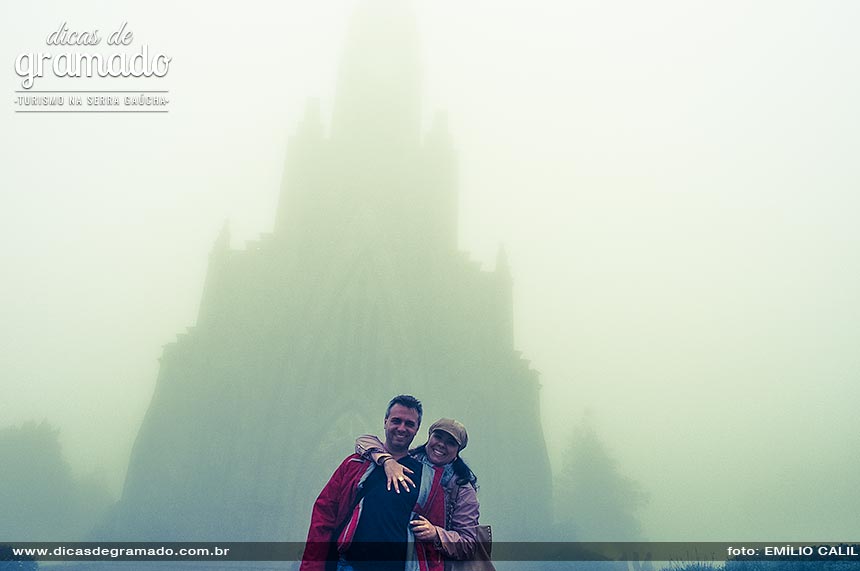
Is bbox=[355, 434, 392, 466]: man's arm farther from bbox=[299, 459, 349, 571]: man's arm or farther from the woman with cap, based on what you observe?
bbox=[299, 459, 349, 571]: man's arm

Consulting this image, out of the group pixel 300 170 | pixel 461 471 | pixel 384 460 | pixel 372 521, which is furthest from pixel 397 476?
pixel 300 170

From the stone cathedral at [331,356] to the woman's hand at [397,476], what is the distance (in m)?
0.50

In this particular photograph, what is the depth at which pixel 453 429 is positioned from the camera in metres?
6.00

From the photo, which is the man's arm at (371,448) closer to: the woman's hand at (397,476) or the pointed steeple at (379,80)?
the woman's hand at (397,476)

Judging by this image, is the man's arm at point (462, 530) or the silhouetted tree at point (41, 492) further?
the silhouetted tree at point (41, 492)

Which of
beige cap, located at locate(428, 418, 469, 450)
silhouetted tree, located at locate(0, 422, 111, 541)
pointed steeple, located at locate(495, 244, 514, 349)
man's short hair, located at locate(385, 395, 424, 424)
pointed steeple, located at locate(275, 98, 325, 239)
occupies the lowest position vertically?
silhouetted tree, located at locate(0, 422, 111, 541)

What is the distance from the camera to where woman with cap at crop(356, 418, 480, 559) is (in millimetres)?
5566

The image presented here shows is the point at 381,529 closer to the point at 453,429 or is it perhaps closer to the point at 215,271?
the point at 453,429

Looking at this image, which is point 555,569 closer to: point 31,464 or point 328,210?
point 328,210

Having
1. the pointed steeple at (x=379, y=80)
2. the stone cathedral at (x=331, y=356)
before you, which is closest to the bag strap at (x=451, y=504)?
the stone cathedral at (x=331, y=356)

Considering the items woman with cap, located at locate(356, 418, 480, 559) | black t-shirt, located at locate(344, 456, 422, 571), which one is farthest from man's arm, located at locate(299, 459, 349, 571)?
woman with cap, located at locate(356, 418, 480, 559)

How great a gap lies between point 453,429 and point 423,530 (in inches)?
39.5

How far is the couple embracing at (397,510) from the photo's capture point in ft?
17.9

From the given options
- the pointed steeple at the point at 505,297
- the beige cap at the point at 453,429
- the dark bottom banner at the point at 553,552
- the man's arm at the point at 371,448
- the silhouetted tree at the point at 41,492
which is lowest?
the dark bottom banner at the point at 553,552
